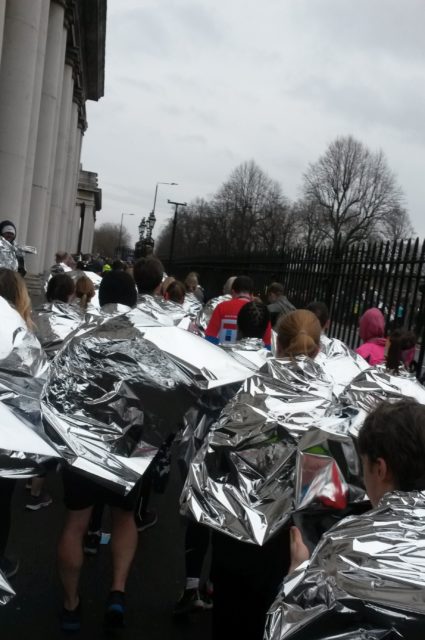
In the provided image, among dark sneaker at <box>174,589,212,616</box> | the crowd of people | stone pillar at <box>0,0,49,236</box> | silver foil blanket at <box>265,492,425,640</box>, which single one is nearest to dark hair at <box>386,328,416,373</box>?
the crowd of people

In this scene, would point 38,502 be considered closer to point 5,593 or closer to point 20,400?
point 20,400

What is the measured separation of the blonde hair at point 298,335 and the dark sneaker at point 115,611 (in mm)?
1475

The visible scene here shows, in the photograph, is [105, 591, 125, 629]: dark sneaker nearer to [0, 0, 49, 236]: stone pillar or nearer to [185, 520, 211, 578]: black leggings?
[185, 520, 211, 578]: black leggings

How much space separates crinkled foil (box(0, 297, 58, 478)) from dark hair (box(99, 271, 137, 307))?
2.39 m

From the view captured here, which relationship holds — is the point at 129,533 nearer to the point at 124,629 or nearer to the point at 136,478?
the point at 124,629

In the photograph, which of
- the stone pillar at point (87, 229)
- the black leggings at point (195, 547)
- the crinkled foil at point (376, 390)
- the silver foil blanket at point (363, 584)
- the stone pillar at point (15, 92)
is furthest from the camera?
the stone pillar at point (87, 229)

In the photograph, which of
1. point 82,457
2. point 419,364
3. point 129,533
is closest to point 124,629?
point 129,533

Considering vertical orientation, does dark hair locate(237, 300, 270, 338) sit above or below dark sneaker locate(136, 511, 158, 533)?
above

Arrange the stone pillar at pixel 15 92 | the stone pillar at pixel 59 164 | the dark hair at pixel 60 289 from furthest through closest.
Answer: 1. the stone pillar at pixel 59 164
2. the stone pillar at pixel 15 92
3. the dark hair at pixel 60 289

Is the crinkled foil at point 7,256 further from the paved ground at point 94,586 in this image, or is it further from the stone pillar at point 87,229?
the stone pillar at point 87,229

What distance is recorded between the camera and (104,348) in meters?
3.07

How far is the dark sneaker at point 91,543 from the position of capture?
14.8 feet

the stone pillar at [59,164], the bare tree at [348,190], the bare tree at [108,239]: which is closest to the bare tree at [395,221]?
the bare tree at [348,190]

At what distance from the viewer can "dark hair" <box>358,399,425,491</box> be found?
79.7 inches
